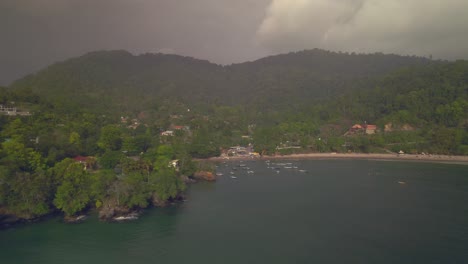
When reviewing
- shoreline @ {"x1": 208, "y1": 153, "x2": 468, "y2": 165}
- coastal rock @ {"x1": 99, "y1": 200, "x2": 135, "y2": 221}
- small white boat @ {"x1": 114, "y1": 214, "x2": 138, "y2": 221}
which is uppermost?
shoreline @ {"x1": 208, "y1": 153, "x2": 468, "y2": 165}

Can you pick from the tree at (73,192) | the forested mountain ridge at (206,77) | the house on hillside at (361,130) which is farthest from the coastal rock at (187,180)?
the house on hillside at (361,130)

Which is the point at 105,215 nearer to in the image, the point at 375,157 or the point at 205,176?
the point at 205,176

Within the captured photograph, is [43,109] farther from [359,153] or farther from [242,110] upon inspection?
[242,110]

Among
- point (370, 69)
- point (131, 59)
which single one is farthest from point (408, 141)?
point (131, 59)

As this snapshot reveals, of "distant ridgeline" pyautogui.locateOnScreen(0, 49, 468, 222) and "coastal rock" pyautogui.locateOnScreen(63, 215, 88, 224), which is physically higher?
"distant ridgeline" pyautogui.locateOnScreen(0, 49, 468, 222)

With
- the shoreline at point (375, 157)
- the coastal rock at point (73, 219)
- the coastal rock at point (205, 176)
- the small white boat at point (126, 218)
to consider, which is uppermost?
the shoreline at point (375, 157)

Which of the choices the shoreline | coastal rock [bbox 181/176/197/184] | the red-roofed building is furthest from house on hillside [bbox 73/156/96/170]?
the red-roofed building

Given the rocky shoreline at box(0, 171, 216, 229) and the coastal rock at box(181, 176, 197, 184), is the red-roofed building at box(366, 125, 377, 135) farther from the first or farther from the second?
the rocky shoreline at box(0, 171, 216, 229)

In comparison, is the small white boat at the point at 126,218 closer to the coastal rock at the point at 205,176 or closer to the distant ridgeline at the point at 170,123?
the distant ridgeline at the point at 170,123
